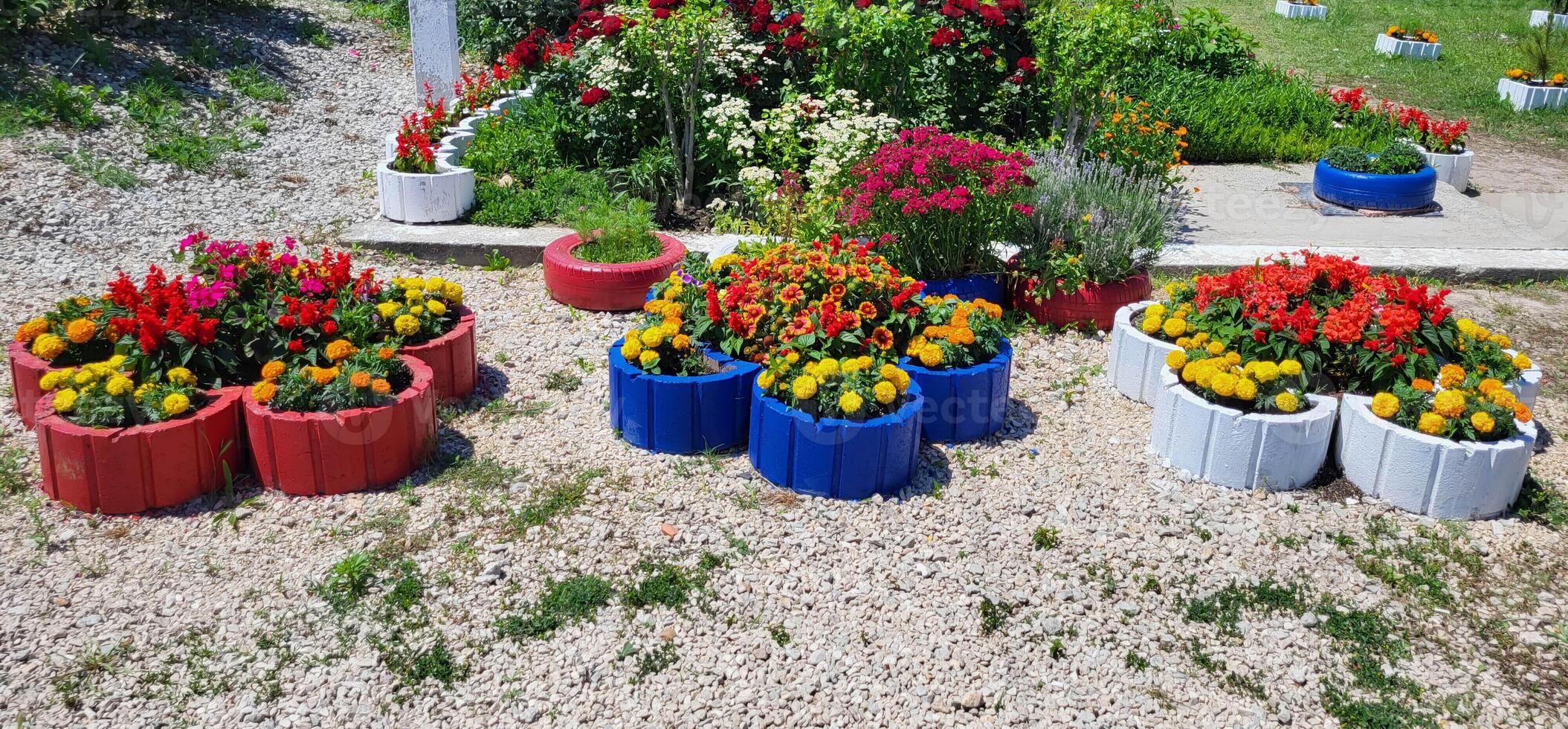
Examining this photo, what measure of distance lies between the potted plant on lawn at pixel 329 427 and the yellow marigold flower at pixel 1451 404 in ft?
12.1

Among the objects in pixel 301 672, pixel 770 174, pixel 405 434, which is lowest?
pixel 301 672

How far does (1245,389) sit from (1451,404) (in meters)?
0.68

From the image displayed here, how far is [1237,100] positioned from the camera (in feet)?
31.9

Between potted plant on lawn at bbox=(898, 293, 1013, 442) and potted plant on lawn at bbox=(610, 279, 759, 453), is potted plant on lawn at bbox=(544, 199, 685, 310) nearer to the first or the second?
potted plant on lawn at bbox=(610, 279, 759, 453)

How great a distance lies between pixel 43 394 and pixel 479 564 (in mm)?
1958

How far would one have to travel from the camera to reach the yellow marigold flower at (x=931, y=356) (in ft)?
14.8

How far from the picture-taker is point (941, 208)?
212 inches

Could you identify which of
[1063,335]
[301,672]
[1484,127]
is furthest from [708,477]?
[1484,127]

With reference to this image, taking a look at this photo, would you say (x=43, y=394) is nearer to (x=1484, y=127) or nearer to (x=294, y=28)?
(x=294, y=28)

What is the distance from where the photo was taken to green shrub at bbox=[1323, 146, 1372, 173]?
813 centimetres

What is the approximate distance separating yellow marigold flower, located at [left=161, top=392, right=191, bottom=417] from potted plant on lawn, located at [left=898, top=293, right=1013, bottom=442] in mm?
2609

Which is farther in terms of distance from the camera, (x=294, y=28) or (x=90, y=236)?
(x=294, y=28)

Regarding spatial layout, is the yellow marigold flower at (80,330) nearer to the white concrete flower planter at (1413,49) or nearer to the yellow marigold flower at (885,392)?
the yellow marigold flower at (885,392)

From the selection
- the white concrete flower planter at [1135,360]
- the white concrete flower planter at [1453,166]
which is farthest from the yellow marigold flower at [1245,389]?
the white concrete flower planter at [1453,166]
